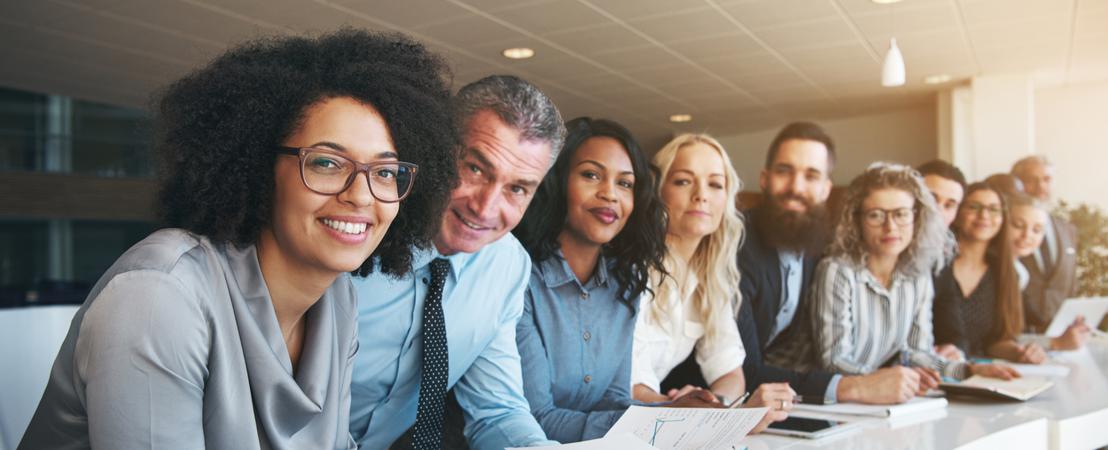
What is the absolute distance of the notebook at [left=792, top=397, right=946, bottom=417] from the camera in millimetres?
2242

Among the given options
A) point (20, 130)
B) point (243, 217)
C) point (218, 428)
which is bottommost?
point (218, 428)

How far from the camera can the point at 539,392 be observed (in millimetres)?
1983

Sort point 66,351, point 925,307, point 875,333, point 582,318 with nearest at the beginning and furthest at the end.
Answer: point 66,351
point 582,318
point 875,333
point 925,307

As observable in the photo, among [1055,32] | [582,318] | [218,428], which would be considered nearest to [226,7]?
[582,318]

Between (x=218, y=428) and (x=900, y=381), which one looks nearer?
(x=218, y=428)

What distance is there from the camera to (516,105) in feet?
5.99

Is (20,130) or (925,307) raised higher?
(20,130)

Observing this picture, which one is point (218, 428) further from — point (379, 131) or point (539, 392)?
point (539, 392)

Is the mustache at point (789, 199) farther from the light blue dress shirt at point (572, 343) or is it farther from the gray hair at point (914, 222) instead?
the light blue dress shirt at point (572, 343)

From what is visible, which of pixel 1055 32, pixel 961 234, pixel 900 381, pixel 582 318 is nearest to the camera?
pixel 582 318

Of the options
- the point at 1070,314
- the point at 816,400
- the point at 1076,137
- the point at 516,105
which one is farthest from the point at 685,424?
the point at 1076,137

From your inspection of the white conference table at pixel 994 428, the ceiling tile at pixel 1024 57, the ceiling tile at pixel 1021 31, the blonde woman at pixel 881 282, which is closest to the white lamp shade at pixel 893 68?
the blonde woman at pixel 881 282

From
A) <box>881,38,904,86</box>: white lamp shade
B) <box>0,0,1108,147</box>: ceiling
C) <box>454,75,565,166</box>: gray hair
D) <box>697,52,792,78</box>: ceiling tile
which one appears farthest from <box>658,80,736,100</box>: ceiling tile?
<box>454,75,565,166</box>: gray hair

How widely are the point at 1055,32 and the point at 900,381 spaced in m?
4.94
